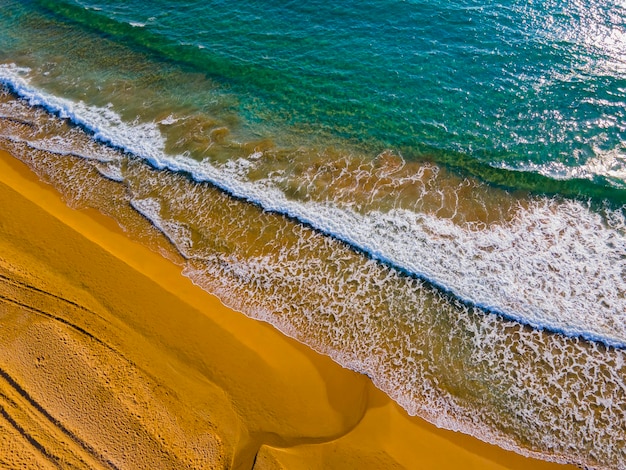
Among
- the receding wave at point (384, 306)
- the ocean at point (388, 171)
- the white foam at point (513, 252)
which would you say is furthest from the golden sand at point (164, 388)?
the white foam at point (513, 252)

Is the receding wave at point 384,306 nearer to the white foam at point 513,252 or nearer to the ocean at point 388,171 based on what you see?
the ocean at point 388,171

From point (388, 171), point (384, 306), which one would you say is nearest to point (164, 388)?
point (384, 306)

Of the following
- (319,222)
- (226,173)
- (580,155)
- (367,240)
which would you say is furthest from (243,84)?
(580,155)

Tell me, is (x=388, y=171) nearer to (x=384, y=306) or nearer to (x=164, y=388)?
(x=384, y=306)

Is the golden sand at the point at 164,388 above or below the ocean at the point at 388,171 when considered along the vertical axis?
below

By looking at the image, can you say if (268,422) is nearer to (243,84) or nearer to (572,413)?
(572,413)

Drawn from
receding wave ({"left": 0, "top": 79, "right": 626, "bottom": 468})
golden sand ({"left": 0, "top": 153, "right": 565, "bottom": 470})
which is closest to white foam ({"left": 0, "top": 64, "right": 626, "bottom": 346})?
receding wave ({"left": 0, "top": 79, "right": 626, "bottom": 468})
